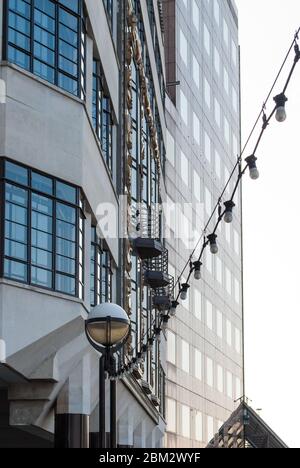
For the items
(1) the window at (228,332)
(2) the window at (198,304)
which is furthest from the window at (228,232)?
(2) the window at (198,304)

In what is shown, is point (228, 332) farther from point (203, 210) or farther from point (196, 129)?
point (196, 129)

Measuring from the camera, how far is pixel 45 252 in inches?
835

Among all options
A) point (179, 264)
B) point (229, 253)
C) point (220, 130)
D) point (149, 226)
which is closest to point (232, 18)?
point (220, 130)

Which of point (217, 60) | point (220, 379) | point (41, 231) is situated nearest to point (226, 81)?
point (217, 60)

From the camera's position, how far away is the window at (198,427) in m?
66.4

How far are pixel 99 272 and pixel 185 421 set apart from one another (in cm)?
3677

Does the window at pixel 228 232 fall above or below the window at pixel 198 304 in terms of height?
above

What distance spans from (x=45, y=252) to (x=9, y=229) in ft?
4.44

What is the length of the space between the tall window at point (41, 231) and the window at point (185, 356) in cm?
3904

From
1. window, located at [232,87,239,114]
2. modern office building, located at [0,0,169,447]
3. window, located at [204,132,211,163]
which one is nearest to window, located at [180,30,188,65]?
window, located at [204,132,211,163]

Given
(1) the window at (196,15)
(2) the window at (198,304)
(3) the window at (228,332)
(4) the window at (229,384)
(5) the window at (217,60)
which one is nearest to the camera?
(2) the window at (198,304)

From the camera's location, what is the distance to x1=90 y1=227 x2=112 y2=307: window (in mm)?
25844

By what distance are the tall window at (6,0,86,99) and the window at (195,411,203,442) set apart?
45320 millimetres

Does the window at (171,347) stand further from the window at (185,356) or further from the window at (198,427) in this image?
the window at (198,427)
